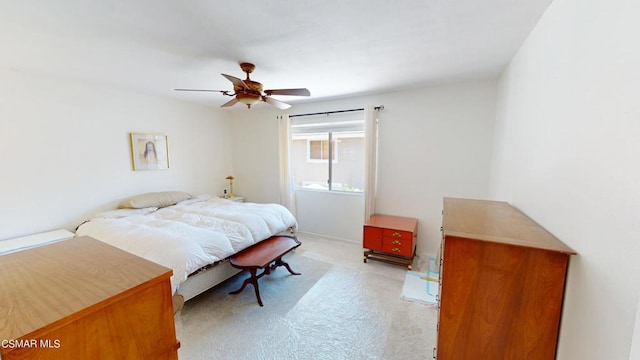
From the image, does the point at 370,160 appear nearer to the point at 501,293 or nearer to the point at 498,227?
the point at 498,227

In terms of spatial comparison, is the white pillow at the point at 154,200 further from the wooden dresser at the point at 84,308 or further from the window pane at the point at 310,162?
the wooden dresser at the point at 84,308

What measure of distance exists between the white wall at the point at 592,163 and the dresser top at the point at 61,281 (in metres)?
1.45

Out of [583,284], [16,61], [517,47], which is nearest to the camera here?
[583,284]

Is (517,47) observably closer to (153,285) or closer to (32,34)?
(153,285)

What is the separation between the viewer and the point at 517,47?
1.97 meters

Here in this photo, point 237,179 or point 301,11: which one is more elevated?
point 301,11

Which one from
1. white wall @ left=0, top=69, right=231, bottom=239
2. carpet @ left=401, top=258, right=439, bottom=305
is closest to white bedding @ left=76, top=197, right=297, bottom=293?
white wall @ left=0, top=69, right=231, bottom=239

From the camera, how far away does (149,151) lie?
12.2 ft

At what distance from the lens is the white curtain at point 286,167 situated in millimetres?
4230

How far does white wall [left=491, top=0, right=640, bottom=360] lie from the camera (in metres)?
0.70

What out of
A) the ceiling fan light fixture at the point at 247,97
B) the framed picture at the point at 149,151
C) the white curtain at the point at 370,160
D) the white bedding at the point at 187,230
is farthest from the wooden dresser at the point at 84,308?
the framed picture at the point at 149,151

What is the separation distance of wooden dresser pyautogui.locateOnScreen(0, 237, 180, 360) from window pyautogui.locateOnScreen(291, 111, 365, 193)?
332cm

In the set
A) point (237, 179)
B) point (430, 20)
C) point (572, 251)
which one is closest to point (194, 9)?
point (430, 20)

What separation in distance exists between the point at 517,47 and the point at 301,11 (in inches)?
72.1
